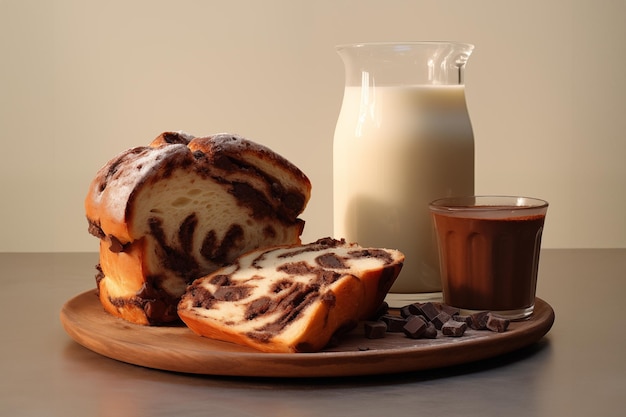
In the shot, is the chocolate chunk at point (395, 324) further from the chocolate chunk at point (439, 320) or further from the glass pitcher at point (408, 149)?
the glass pitcher at point (408, 149)

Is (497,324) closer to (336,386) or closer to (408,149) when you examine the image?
(336,386)

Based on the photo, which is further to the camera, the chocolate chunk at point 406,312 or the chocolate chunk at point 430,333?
the chocolate chunk at point 406,312

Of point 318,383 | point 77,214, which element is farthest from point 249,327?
point 77,214

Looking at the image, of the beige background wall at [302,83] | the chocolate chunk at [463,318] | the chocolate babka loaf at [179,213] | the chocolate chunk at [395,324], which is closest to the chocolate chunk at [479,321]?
the chocolate chunk at [463,318]

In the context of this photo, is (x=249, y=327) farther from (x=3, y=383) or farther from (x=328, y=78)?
(x=328, y=78)

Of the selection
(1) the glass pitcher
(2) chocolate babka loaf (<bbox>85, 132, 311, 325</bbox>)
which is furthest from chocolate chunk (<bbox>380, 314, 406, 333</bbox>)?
(2) chocolate babka loaf (<bbox>85, 132, 311, 325</bbox>)

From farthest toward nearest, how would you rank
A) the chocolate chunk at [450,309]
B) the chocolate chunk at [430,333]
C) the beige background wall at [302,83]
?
the beige background wall at [302,83] < the chocolate chunk at [450,309] < the chocolate chunk at [430,333]
